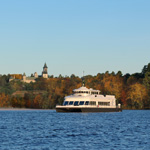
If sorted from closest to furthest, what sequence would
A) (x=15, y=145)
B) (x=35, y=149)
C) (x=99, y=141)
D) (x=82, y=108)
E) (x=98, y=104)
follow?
(x=35, y=149) → (x=15, y=145) → (x=99, y=141) → (x=82, y=108) → (x=98, y=104)

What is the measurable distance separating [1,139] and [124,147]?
57.3ft

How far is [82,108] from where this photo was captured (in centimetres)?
13675

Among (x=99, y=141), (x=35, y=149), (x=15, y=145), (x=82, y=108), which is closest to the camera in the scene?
(x=35, y=149)

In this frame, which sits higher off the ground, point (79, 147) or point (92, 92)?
point (92, 92)

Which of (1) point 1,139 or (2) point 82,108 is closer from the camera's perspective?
(1) point 1,139

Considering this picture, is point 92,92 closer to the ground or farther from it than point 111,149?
farther from it

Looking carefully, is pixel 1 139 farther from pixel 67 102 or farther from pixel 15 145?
pixel 67 102

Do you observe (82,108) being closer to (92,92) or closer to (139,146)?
(92,92)

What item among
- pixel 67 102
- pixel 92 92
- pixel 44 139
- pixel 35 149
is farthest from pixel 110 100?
pixel 35 149

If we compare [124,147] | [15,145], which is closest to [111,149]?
[124,147]

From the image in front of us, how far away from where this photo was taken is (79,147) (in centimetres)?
5047

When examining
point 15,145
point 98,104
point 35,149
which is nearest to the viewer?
point 35,149

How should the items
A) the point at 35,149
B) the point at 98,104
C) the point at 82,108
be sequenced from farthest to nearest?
the point at 98,104 → the point at 82,108 → the point at 35,149

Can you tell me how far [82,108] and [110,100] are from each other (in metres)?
20.4
